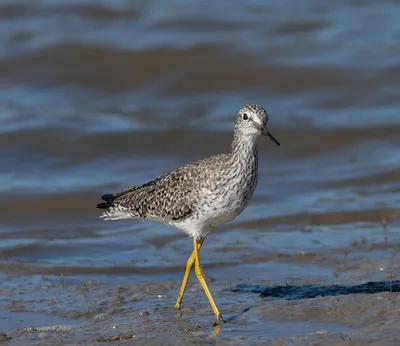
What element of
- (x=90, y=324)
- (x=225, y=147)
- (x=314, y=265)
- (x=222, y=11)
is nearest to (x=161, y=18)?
(x=222, y=11)

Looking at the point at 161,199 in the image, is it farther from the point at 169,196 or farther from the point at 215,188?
the point at 215,188

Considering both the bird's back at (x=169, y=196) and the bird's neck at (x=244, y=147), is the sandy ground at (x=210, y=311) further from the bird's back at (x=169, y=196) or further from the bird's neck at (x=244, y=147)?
the bird's neck at (x=244, y=147)

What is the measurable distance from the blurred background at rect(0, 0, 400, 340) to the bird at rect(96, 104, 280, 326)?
4.55 ft

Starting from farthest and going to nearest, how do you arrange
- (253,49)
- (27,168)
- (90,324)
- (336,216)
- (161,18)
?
(161,18) → (253,49) → (27,168) → (336,216) → (90,324)

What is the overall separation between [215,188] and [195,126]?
749cm

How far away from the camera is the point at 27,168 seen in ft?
46.0

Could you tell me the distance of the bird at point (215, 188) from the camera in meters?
7.89

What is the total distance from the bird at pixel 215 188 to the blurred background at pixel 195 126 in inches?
54.5

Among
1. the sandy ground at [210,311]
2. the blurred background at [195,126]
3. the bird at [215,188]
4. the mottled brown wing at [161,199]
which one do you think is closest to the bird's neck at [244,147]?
the bird at [215,188]

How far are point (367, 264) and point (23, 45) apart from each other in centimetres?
1103

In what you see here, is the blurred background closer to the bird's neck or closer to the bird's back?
the bird's back

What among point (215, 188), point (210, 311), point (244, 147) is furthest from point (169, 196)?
point (210, 311)

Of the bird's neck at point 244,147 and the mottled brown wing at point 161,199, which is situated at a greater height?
the bird's neck at point 244,147

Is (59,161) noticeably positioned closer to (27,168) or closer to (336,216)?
(27,168)
